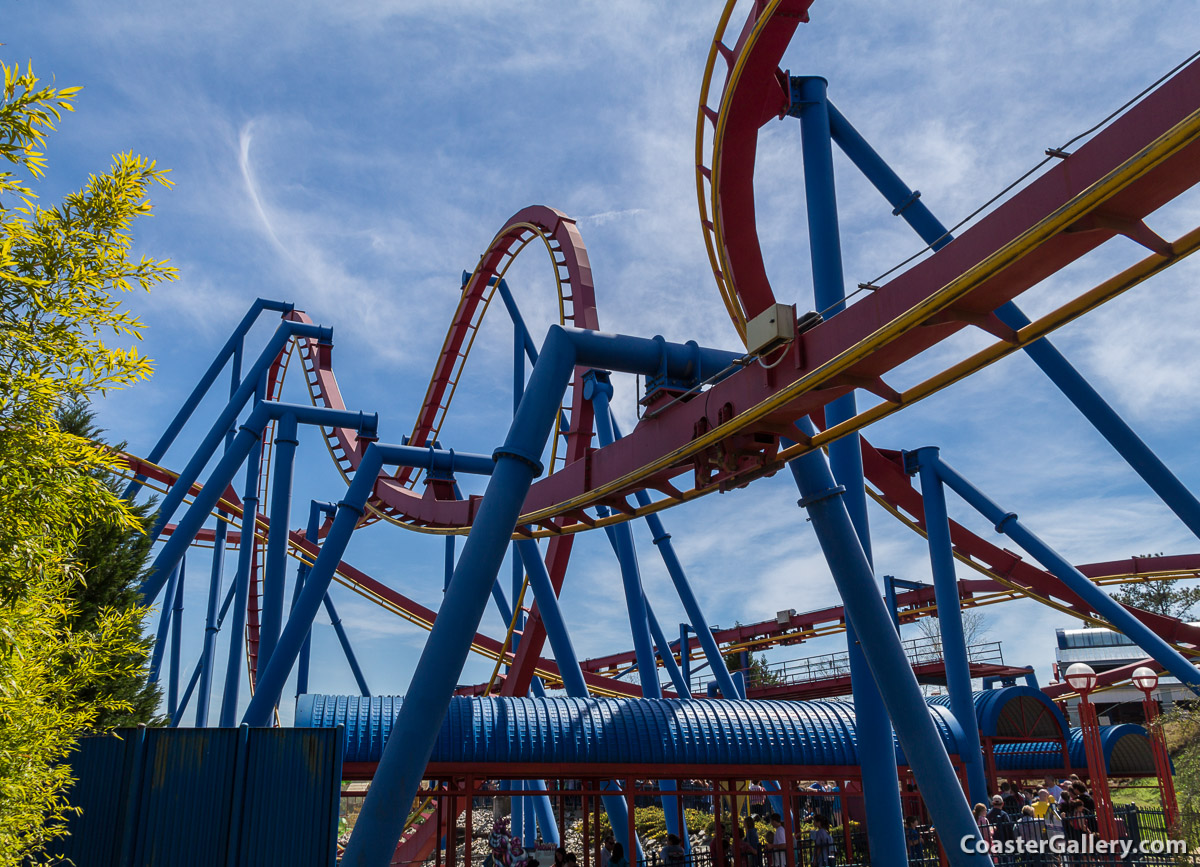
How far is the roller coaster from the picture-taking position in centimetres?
542

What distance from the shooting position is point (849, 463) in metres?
8.98

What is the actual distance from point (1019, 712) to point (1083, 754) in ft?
6.81

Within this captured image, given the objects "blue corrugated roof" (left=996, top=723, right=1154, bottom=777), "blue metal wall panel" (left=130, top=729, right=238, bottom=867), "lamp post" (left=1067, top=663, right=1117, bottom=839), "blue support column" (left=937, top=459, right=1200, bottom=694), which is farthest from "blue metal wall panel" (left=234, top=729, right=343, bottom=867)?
"blue corrugated roof" (left=996, top=723, right=1154, bottom=777)

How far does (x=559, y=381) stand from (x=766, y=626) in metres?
22.7

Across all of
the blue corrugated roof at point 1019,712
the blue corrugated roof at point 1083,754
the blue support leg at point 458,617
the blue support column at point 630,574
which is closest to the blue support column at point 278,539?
the blue support column at point 630,574

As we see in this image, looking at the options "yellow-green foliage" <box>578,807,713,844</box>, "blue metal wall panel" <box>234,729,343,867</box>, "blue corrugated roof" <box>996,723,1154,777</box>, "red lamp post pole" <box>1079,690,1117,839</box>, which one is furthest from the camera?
"yellow-green foliage" <box>578,807,713,844</box>

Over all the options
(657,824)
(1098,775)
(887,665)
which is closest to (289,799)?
(887,665)

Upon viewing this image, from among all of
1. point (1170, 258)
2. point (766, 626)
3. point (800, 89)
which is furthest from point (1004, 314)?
point (766, 626)

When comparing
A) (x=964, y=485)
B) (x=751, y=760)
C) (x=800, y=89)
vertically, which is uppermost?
(x=800, y=89)

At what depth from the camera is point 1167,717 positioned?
9.89 m

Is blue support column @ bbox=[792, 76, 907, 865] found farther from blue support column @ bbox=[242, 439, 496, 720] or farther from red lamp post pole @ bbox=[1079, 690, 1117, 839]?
blue support column @ bbox=[242, 439, 496, 720]

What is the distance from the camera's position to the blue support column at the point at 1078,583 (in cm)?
1282

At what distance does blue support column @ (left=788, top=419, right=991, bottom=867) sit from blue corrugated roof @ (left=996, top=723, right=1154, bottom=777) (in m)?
14.3

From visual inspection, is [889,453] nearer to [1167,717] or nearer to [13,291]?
[1167,717]
